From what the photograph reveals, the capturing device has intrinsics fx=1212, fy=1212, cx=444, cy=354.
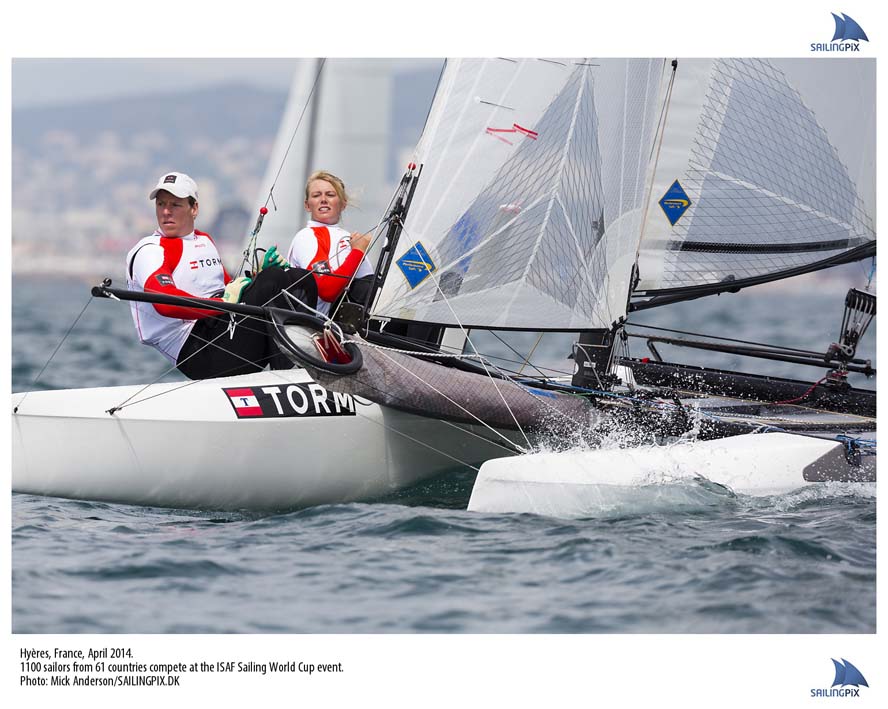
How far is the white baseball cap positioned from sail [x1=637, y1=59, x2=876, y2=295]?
2069 mm

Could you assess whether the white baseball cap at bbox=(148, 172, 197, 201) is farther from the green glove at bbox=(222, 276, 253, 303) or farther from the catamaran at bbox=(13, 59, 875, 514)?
the catamaran at bbox=(13, 59, 875, 514)

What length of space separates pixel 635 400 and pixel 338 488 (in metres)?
1.23

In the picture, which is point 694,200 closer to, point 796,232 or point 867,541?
point 796,232

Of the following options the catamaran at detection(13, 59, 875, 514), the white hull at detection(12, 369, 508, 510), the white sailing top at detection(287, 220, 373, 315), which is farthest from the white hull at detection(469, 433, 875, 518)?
the white sailing top at detection(287, 220, 373, 315)

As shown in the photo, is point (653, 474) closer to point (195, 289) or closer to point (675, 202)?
point (675, 202)

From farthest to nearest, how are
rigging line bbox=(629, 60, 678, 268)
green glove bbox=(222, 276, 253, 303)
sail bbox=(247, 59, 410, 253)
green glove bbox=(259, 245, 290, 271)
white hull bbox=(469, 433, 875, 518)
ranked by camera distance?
sail bbox=(247, 59, 410, 253), rigging line bbox=(629, 60, 678, 268), green glove bbox=(259, 245, 290, 271), green glove bbox=(222, 276, 253, 303), white hull bbox=(469, 433, 875, 518)

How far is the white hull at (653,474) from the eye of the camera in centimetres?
419

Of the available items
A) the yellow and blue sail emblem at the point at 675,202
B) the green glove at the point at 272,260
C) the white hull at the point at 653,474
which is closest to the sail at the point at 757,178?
the yellow and blue sail emblem at the point at 675,202
